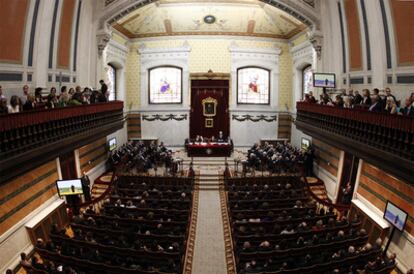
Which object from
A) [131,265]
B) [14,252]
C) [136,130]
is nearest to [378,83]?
[131,265]

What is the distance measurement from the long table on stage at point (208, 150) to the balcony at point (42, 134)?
726 cm

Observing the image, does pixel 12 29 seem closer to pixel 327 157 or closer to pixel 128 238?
pixel 128 238

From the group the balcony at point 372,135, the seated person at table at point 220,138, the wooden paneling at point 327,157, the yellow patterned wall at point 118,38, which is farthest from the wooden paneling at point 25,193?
the wooden paneling at point 327,157

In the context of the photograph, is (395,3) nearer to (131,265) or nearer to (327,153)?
(327,153)

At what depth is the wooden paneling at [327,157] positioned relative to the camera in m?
16.8

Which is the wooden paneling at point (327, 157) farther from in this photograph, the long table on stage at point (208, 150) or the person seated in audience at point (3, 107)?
the person seated in audience at point (3, 107)

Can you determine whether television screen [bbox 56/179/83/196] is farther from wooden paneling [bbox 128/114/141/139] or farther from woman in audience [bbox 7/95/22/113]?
wooden paneling [bbox 128/114/141/139]

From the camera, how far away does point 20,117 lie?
9.20 m

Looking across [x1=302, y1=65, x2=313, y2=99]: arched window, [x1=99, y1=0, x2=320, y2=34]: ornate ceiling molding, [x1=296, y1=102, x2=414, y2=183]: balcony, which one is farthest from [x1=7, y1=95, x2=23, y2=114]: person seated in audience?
[x1=302, y1=65, x2=313, y2=99]: arched window

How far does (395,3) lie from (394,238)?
7.38 metres

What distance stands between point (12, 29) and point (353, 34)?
12.5m

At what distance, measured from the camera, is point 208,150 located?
22297mm

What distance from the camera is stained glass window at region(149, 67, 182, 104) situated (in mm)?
25438

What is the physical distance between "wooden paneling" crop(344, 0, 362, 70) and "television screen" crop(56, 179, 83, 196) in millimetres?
11511
